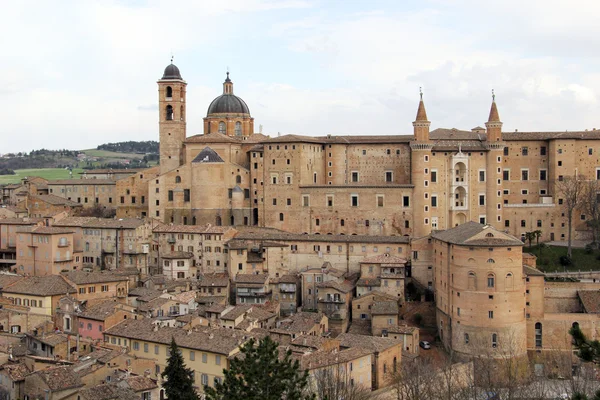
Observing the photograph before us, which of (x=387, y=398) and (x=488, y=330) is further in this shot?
(x=488, y=330)

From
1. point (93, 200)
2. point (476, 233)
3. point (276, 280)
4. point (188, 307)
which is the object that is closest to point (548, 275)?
point (476, 233)

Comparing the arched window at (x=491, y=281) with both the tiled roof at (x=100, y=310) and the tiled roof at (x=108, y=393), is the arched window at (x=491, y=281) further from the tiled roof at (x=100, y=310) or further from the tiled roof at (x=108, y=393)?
the tiled roof at (x=108, y=393)

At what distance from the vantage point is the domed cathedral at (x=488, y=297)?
45.8m

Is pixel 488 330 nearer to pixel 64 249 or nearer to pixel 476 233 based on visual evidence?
pixel 476 233

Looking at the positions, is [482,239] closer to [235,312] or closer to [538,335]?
[538,335]

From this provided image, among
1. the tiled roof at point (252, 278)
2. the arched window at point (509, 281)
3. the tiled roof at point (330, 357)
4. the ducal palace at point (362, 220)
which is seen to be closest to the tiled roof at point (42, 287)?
the ducal palace at point (362, 220)

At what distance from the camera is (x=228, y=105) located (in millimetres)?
76812

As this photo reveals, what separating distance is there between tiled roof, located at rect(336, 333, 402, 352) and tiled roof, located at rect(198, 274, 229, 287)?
12340mm

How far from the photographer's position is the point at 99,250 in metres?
58.1

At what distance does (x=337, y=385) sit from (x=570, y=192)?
124ft

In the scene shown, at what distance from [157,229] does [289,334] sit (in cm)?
1993

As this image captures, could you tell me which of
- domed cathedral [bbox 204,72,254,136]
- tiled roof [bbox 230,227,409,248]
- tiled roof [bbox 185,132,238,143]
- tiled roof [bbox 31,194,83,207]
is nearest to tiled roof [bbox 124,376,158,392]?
tiled roof [bbox 230,227,409,248]

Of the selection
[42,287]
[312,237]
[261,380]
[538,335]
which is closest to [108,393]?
[261,380]

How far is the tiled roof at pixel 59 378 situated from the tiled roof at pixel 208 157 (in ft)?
108
